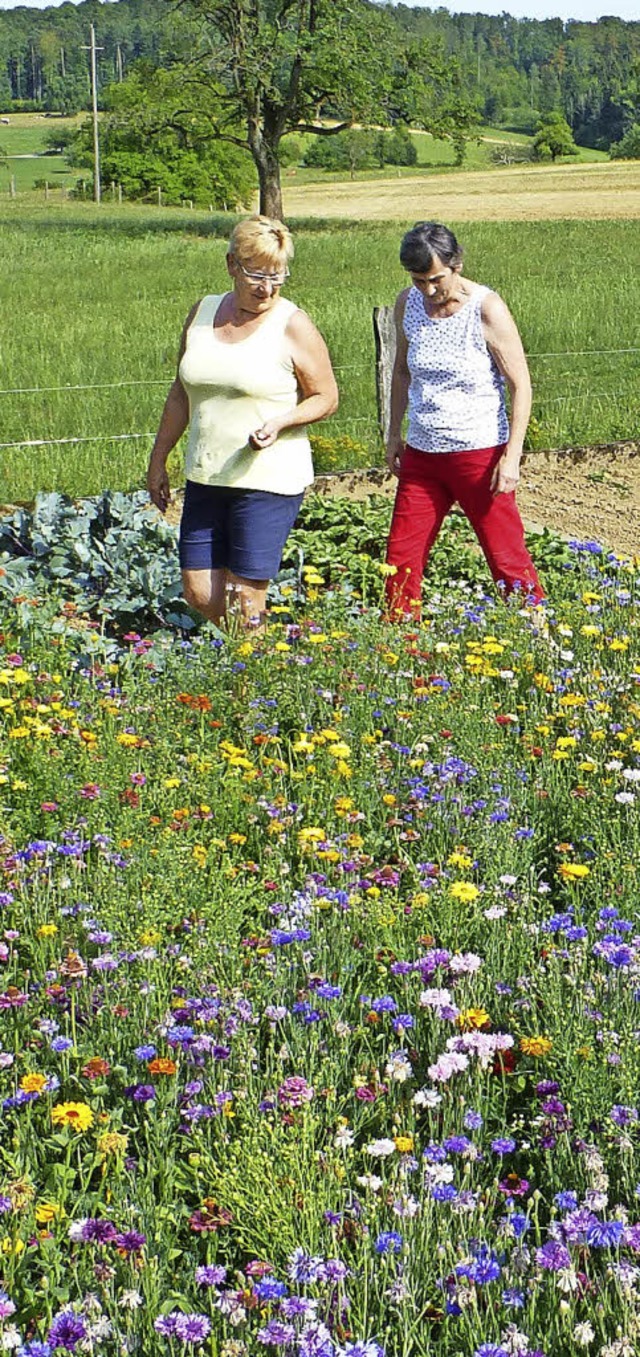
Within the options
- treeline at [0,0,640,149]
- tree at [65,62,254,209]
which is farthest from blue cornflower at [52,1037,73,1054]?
treeline at [0,0,640,149]

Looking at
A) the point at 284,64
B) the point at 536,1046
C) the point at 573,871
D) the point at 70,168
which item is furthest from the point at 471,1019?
the point at 70,168

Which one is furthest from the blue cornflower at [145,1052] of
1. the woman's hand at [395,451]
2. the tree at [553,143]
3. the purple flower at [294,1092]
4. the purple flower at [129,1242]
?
the tree at [553,143]

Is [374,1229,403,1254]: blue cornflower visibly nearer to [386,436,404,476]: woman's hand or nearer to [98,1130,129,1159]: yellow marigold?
[98,1130,129,1159]: yellow marigold

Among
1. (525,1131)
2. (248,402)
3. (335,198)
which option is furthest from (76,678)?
(335,198)

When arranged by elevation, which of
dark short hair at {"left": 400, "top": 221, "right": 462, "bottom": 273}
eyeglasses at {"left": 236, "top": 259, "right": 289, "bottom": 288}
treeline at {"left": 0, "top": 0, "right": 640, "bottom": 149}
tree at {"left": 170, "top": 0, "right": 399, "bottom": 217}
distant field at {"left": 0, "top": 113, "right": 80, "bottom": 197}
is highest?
treeline at {"left": 0, "top": 0, "right": 640, "bottom": 149}

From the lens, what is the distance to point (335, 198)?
213 feet

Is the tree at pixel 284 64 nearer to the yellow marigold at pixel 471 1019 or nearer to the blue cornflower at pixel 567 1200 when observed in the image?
the yellow marigold at pixel 471 1019

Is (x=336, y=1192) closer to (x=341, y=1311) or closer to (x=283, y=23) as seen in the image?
(x=341, y=1311)

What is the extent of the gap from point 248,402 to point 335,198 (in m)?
62.7

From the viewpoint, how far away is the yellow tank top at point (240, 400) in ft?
17.5

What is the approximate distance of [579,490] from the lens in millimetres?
9898

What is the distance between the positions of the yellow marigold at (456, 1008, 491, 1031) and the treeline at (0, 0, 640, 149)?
442 ft

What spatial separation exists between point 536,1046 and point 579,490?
7403 millimetres

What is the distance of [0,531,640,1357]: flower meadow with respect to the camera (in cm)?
239
